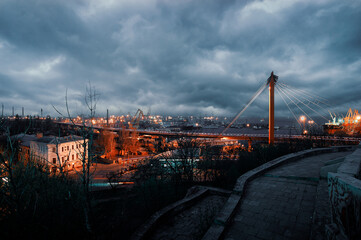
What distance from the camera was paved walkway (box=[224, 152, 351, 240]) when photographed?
136 inches

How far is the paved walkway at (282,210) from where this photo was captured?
11.3 feet

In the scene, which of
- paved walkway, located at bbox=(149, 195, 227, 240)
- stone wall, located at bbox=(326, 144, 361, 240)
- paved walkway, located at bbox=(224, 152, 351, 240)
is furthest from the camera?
paved walkway, located at bbox=(149, 195, 227, 240)

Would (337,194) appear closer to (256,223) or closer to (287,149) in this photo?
(256,223)

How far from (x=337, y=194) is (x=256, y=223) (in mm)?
2270

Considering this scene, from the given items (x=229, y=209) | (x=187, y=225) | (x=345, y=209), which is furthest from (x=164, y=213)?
(x=345, y=209)

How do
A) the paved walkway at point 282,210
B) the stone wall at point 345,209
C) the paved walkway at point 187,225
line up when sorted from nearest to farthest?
the stone wall at point 345,209, the paved walkway at point 282,210, the paved walkway at point 187,225

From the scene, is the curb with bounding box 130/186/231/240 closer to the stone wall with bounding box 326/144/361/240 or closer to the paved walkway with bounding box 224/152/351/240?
the paved walkway with bounding box 224/152/351/240

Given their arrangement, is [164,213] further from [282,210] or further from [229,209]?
[282,210]

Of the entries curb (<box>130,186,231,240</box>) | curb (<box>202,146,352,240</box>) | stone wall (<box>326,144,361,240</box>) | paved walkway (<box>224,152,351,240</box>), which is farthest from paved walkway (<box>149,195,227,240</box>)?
stone wall (<box>326,144,361,240</box>)

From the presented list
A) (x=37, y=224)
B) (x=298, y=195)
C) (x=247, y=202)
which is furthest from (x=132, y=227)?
(x=298, y=195)

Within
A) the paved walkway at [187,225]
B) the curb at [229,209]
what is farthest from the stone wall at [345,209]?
the paved walkway at [187,225]

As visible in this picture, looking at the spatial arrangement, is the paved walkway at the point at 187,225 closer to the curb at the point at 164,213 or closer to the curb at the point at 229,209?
the curb at the point at 164,213

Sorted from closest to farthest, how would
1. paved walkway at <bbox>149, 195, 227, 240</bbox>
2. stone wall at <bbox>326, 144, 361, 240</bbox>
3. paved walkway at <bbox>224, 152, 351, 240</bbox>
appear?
1. stone wall at <bbox>326, 144, 361, 240</bbox>
2. paved walkway at <bbox>224, 152, 351, 240</bbox>
3. paved walkway at <bbox>149, 195, 227, 240</bbox>

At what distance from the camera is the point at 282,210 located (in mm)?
4246
